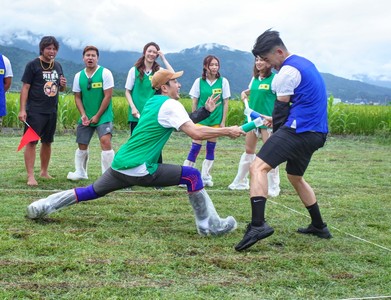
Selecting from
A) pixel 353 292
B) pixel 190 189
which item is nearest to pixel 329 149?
pixel 190 189

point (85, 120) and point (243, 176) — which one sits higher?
point (85, 120)

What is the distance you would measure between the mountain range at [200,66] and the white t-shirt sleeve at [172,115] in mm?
62612

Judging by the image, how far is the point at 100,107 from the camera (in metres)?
6.96

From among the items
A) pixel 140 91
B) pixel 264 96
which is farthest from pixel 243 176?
pixel 140 91

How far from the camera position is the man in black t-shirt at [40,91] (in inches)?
266

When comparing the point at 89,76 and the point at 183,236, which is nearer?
the point at 183,236

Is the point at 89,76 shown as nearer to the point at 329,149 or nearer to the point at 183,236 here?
the point at 183,236

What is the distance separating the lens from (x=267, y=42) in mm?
4453

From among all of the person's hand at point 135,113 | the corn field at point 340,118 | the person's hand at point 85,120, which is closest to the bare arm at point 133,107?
the person's hand at point 135,113

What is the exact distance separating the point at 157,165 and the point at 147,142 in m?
0.22

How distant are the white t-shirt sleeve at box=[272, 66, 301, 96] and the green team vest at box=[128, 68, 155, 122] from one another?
2.91 meters

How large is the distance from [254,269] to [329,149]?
30.2 ft

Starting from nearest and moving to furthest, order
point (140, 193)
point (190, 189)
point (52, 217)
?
point (190, 189), point (52, 217), point (140, 193)

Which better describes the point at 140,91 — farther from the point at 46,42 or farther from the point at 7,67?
the point at 7,67
